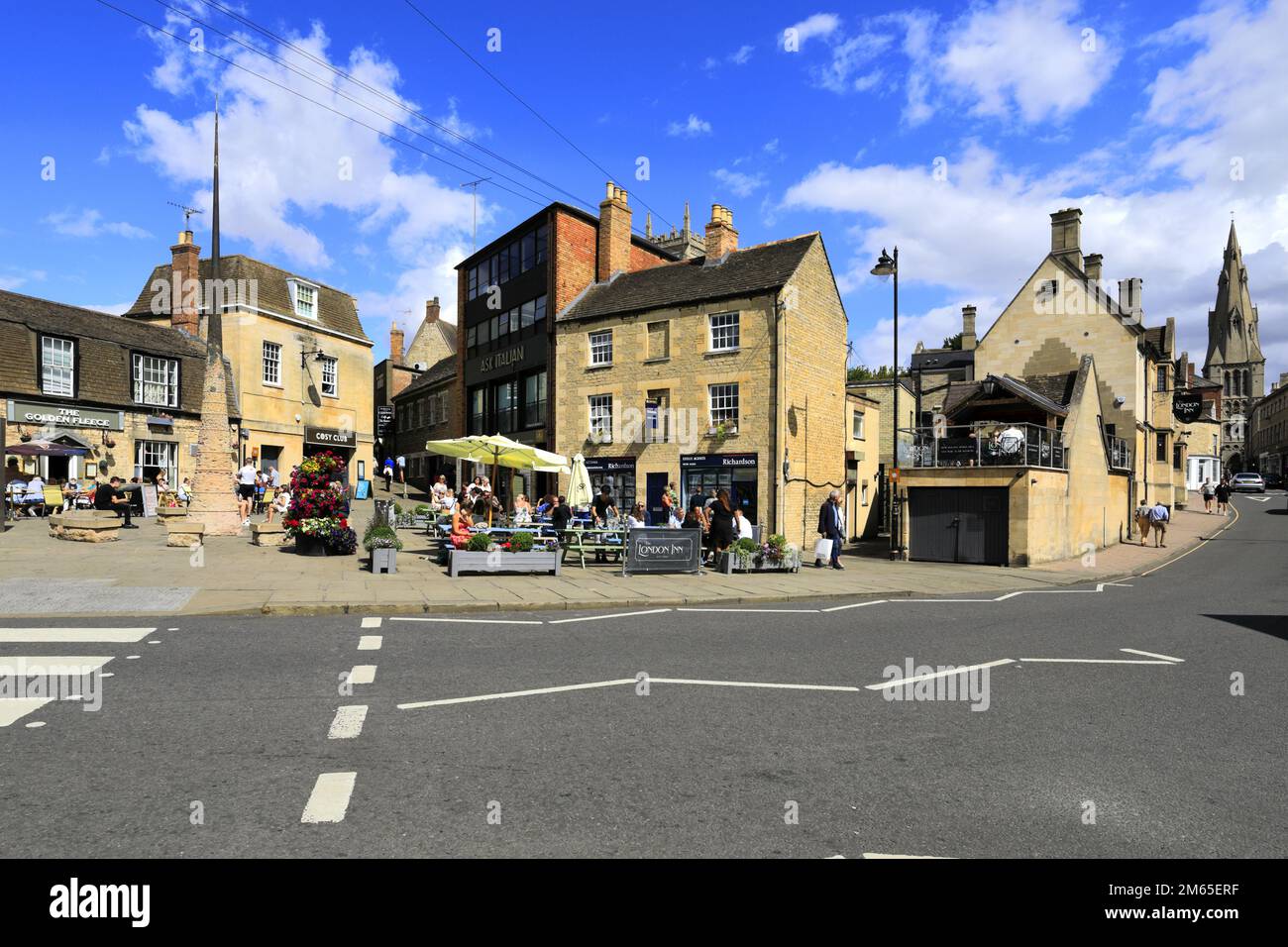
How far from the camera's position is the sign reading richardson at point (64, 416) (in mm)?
26562

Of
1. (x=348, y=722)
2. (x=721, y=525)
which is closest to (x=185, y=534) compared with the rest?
(x=721, y=525)

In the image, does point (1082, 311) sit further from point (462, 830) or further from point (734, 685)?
point (462, 830)

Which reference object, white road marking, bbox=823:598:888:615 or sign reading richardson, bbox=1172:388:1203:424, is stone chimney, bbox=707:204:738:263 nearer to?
white road marking, bbox=823:598:888:615

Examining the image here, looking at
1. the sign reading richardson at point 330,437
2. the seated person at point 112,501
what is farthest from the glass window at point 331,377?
the seated person at point 112,501

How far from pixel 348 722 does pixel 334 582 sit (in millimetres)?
7736

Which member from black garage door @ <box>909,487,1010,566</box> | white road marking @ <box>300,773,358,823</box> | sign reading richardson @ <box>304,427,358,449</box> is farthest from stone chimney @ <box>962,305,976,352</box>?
white road marking @ <box>300,773,358,823</box>

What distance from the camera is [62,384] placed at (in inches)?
1105

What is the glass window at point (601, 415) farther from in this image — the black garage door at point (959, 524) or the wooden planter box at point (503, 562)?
the wooden planter box at point (503, 562)

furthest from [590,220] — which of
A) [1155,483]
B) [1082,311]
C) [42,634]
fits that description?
[1155,483]

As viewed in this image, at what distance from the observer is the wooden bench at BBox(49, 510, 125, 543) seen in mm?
17281

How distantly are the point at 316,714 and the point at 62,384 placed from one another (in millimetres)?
29154

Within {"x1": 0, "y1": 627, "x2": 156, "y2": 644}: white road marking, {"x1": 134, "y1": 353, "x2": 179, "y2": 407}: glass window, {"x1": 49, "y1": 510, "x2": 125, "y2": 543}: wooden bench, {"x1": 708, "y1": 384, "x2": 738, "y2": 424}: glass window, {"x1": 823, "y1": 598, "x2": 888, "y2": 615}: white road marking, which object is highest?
{"x1": 134, "y1": 353, "x2": 179, "y2": 407}: glass window

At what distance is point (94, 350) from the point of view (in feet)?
95.7

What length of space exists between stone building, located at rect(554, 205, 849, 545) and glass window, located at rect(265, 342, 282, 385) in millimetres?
13238
